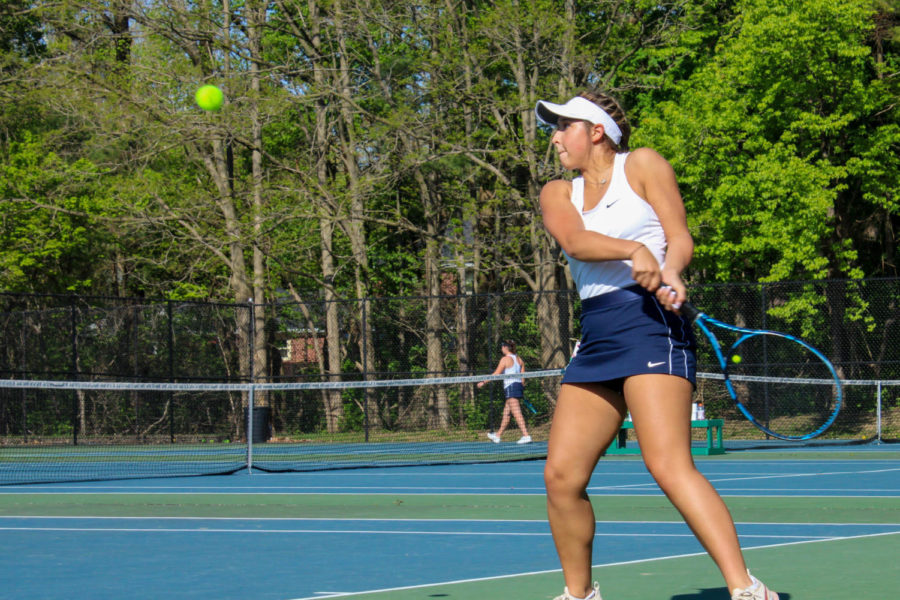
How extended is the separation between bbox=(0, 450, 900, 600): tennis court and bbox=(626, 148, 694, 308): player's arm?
151 centimetres

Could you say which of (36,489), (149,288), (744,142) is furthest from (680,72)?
(36,489)

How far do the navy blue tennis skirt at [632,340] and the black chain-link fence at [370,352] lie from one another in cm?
1749

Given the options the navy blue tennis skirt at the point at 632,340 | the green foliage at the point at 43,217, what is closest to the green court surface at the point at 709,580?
the navy blue tennis skirt at the point at 632,340

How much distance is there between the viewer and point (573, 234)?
385cm

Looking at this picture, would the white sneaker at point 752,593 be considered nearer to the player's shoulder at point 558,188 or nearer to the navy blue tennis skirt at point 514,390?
the player's shoulder at point 558,188

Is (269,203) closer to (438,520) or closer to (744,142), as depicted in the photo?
(744,142)

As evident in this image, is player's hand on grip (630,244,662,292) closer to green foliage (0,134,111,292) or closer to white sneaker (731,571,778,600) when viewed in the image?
white sneaker (731,571,778,600)

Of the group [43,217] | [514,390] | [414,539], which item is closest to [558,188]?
→ [414,539]

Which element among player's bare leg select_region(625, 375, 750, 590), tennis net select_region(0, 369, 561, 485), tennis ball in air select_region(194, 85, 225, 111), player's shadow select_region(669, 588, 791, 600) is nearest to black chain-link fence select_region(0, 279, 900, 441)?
tennis net select_region(0, 369, 561, 485)

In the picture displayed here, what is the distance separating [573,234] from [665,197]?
12.1 inches

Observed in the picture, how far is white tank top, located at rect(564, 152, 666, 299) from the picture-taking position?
3883mm

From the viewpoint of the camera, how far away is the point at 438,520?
827 cm

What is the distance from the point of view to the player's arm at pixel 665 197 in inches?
149

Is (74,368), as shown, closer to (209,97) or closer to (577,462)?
(209,97)
